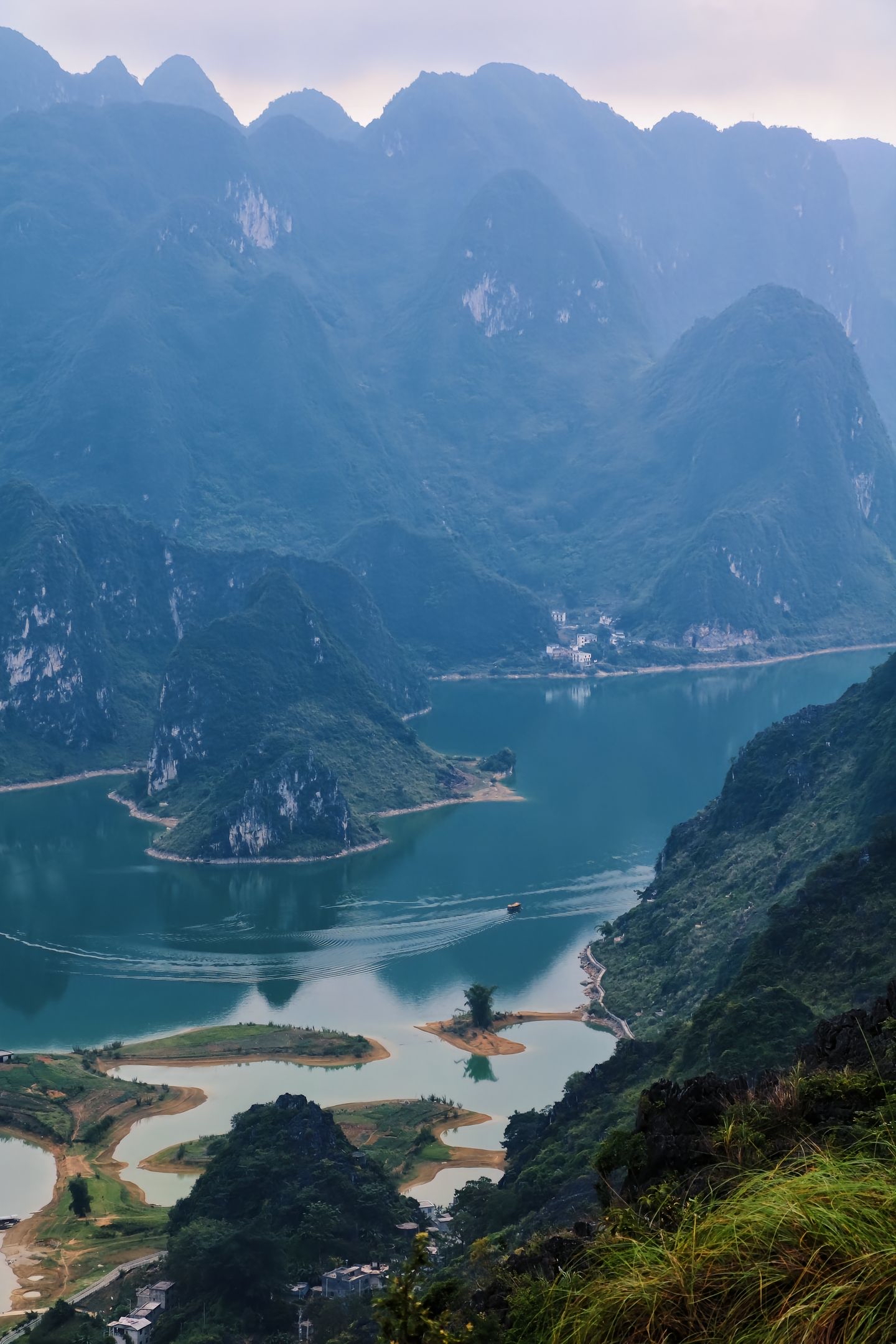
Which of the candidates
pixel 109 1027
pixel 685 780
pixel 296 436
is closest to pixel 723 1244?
pixel 109 1027

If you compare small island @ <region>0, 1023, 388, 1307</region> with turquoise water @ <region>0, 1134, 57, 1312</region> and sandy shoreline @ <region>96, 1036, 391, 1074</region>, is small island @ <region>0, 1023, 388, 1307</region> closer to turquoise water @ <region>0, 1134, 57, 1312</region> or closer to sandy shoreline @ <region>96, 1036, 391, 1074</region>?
sandy shoreline @ <region>96, 1036, 391, 1074</region>

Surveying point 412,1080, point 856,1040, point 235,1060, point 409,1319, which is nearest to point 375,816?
point 235,1060

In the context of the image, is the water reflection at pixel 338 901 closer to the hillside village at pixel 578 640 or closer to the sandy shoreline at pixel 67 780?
the sandy shoreline at pixel 67 780

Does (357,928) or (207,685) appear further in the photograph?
(207,685)

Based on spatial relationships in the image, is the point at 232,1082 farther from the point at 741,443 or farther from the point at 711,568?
the point at 741,443

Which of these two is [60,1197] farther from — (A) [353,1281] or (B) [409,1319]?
(B) [409,1319]

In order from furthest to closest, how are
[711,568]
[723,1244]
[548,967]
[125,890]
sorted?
[711,568]
[125,890]
[548,967]
[723,1244]

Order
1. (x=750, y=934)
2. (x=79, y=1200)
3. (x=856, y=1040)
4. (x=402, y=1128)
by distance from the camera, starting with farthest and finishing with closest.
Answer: (x=750, y=934)
(x=402, y=1128)
(x=79, y=1200)
(x=856, y=1040)
